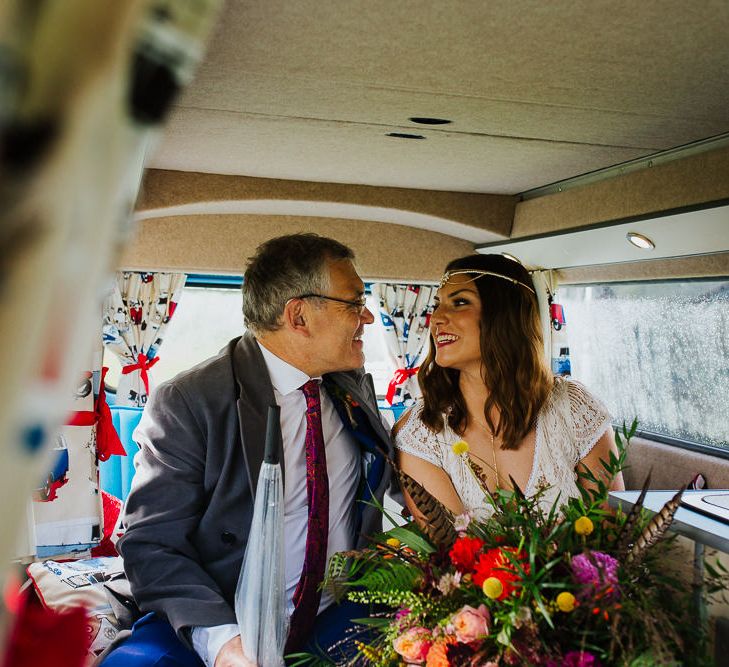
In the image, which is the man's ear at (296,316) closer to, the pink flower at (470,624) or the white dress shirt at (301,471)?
the white dress shirt at (301,471)

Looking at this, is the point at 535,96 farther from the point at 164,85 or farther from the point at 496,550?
the point at 164,85

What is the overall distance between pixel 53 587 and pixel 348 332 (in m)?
1.35

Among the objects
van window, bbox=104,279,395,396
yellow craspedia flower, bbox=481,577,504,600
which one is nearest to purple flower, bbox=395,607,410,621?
yellow craspedia flower, bbox=481,577,504,600

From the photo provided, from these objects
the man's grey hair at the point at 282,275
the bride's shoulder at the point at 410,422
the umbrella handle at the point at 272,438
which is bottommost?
the bride's shoulder at the point at 410,422

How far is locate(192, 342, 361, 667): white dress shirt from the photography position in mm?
2596

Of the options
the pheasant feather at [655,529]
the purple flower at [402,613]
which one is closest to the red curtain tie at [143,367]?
the purple flower at [402,613]

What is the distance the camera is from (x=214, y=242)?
580cm

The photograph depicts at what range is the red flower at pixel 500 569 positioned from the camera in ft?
4.56

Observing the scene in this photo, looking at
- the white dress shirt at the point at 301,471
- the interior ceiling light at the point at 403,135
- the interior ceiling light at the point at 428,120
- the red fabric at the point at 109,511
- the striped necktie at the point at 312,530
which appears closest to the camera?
the striped necktie at the point at 312,530

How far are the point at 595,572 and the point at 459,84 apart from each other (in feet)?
6.63

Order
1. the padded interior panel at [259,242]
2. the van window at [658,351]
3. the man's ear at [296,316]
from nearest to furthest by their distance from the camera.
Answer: the man's ear at [296,316] < the van window at [658,351] < the padded interior panel at [259,242]

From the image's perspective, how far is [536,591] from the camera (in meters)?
1.33

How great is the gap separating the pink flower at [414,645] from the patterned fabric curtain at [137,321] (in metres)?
4.72

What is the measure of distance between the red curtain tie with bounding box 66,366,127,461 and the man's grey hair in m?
1.88
